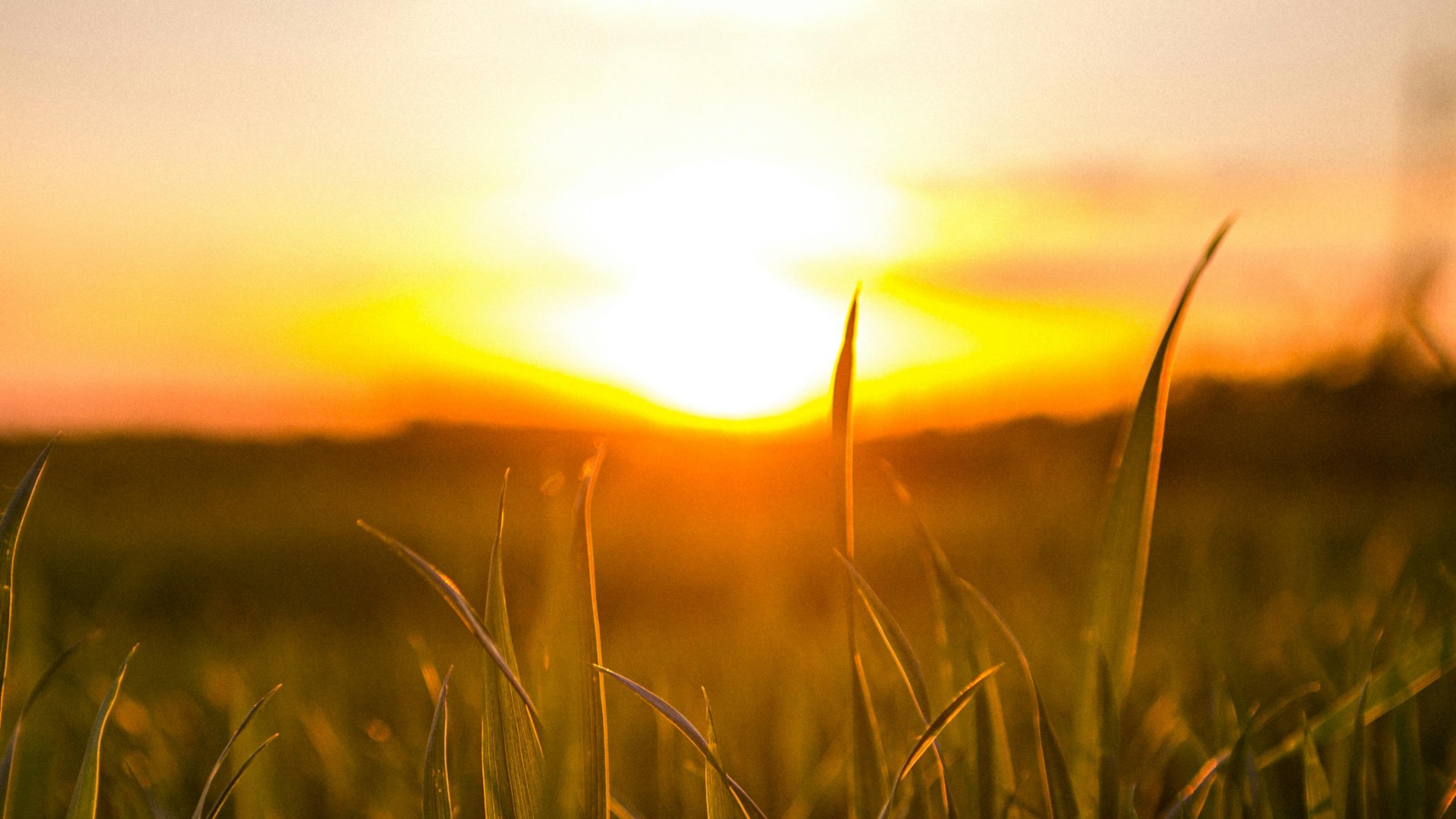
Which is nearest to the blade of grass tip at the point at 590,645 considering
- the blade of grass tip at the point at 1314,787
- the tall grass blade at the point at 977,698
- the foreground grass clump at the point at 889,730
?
the foreground grass clump at the point at 889,730

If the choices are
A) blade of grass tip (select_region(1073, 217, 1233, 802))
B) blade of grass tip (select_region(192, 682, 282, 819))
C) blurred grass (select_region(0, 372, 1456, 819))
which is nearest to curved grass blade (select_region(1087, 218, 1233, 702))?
blade of grass tip (select_region(1073, 217, 1233, 802))

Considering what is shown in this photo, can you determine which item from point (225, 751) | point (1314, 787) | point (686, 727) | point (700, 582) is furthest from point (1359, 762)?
point (700, 582)

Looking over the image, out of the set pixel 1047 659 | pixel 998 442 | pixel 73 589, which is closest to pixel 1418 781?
pixel 1047 659

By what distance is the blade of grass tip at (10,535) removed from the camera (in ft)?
0.96

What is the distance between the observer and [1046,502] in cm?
113

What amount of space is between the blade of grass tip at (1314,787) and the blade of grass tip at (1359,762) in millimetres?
10

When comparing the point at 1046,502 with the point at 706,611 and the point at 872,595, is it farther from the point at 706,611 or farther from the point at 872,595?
the point at 872,595

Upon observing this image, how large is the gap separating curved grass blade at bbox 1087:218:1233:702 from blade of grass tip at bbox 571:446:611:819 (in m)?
0.15

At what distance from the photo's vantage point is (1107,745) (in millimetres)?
291

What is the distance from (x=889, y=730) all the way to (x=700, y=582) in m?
0.48

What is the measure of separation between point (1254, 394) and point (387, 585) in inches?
47.9

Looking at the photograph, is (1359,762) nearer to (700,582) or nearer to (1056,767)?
(1056,767)

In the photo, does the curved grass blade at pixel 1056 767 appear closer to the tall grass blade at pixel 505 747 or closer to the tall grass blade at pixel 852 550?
the tall grass blade at pixel 852 550

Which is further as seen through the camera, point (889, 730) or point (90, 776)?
point (889, 730)
